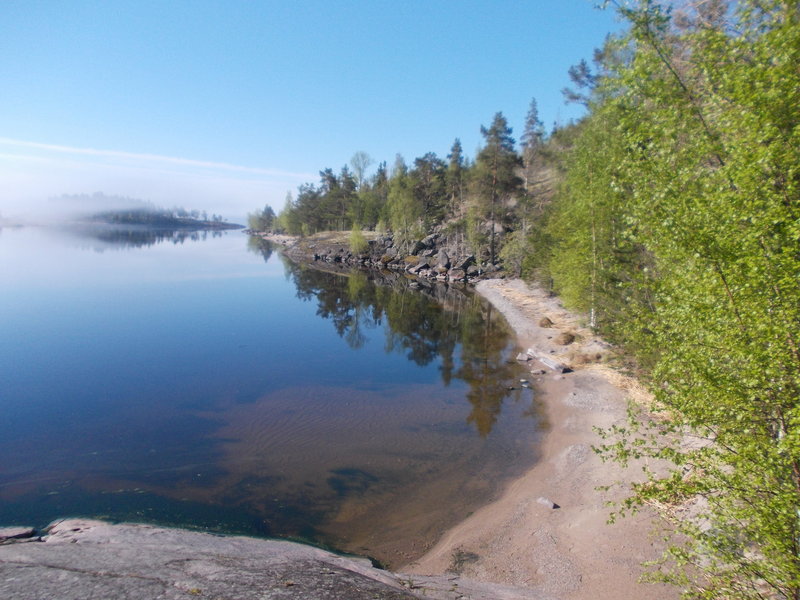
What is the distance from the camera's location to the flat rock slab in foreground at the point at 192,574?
7.06m

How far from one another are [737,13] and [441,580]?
1356 centimetres

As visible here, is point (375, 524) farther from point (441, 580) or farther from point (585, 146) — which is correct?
point (585, 146)

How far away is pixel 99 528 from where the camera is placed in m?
12.3

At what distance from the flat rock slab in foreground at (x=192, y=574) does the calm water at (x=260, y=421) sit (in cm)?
274

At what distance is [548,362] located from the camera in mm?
28000

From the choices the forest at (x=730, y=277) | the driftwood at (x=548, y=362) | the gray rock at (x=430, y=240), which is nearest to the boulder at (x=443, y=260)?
the gray rock at (x=430, y=240)

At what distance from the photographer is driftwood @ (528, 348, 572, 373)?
2679cm

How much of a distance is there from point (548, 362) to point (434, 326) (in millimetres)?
15388

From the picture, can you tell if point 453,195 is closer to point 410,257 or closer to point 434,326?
point 410,257

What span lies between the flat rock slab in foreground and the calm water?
2.74m

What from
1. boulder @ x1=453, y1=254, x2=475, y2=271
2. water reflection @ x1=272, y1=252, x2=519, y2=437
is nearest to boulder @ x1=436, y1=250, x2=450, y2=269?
boulder @ x1=453, y1=254, x2=475, y2=271

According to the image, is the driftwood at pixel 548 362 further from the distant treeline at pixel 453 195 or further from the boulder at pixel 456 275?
the boulder at pixel 456 275

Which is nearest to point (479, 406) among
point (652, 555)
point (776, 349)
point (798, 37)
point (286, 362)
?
point (652, 555)

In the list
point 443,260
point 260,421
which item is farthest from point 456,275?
point 260,421
